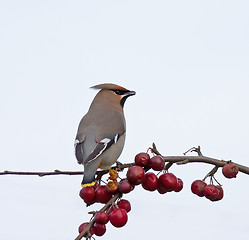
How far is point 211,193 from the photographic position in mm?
2236

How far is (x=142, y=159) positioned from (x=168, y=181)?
0.52ft

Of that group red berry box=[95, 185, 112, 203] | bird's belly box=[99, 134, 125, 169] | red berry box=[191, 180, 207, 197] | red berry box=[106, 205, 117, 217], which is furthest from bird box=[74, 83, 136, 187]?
red berry box=[191, 180, 207, 197]

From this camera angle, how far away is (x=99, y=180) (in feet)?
8.31

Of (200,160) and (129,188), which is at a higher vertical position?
(200,160)

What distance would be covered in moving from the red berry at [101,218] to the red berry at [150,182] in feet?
0.80

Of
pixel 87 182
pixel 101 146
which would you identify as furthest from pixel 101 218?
pixel 101 146

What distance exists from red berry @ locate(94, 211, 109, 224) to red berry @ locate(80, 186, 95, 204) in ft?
0.72

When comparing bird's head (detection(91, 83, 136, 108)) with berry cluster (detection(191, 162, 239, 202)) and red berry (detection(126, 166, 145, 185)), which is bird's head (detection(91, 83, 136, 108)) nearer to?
berry cluster (detection(191, 162, 239, 202))

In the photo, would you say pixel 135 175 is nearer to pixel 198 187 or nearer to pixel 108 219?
pixel 108 219

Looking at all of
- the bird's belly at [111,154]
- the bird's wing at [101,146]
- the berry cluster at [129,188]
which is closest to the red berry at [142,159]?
the berry cluster at [129,188]

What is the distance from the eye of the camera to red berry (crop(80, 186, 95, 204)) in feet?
7.07

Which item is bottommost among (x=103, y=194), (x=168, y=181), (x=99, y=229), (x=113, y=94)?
(x=99, y=229)

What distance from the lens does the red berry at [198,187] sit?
7.59ft

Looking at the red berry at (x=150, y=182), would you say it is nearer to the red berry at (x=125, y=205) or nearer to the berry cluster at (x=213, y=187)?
the red berry at (x=125, y=205)
